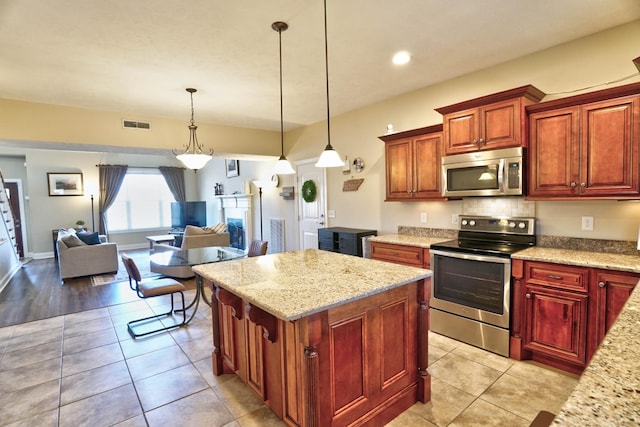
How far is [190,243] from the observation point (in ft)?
18.4

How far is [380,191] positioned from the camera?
14.7 ft

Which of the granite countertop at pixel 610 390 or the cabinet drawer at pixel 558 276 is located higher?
the granite countertop at pixel 610 390

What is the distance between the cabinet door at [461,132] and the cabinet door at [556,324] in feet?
4.56

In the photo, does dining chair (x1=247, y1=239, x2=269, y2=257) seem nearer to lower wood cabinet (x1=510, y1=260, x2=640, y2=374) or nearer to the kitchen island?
the kitchen island

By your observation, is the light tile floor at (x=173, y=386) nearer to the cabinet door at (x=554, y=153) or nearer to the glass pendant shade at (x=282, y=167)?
the cabinet door at (x=554, y=153)

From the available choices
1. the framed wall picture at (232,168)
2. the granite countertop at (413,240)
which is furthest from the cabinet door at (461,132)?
the framed wall picture at (232,168)

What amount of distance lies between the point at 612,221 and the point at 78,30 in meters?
4.40

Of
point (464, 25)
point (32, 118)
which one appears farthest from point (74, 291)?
point (464, 25)

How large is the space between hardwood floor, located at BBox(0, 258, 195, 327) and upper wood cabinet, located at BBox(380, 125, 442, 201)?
11.6 ft

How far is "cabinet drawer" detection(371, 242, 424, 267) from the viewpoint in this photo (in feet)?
11.2

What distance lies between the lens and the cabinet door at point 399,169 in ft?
12.5

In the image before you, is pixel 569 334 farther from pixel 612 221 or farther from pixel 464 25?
pixel 464 25

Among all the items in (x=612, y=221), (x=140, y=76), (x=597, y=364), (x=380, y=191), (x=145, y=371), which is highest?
(x=140, y=76)

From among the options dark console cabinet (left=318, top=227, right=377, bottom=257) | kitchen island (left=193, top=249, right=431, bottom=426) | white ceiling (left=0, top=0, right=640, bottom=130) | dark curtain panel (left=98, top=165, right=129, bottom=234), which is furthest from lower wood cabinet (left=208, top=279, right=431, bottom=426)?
dark curtain panel (left=98, top=165, right=129, bottom=234)
